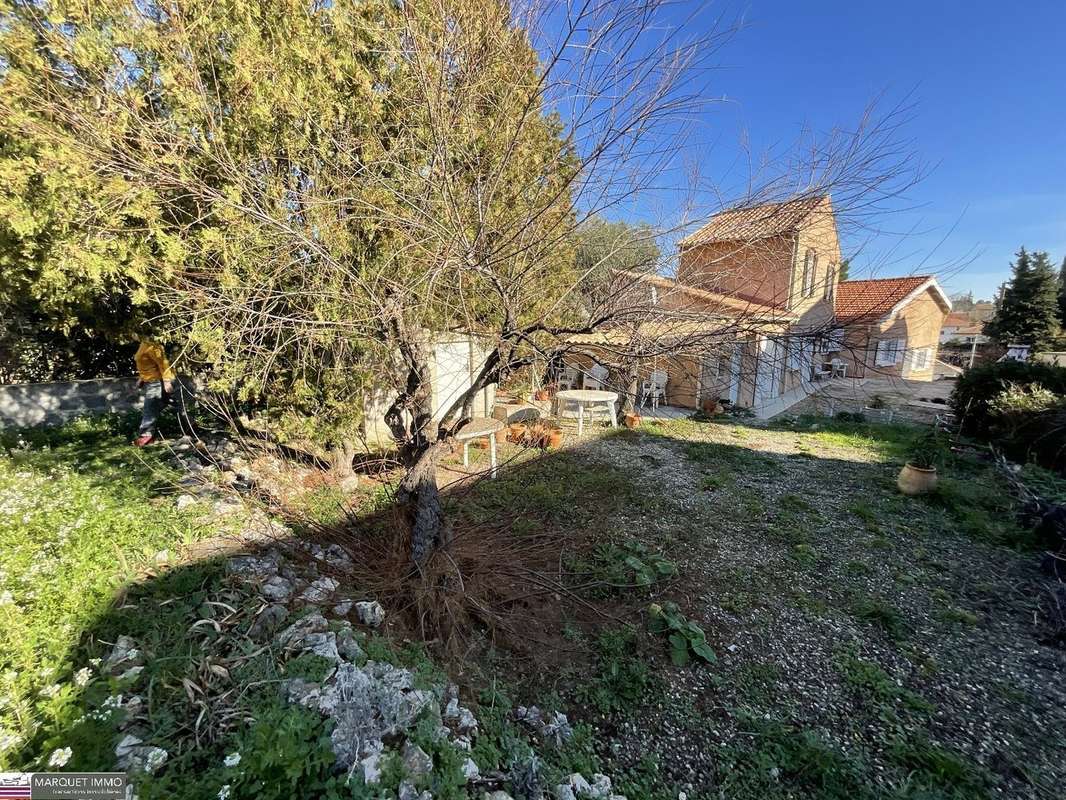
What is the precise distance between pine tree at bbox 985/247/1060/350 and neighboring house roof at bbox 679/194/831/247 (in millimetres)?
27053

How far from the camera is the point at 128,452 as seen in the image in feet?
15.9

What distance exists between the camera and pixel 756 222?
2.61 meters

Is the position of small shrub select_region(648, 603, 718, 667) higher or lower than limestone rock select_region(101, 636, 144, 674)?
lower

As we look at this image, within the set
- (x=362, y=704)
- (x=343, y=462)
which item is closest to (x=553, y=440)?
(x=343, y=462)

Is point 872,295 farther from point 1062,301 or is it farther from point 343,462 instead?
point 1062,301

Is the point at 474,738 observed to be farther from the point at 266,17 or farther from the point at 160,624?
the point at 266,17

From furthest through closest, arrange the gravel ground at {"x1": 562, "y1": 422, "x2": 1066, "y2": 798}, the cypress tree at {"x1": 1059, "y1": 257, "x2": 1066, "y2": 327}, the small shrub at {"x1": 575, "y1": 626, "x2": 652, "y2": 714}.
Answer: the cypress tree at {"x1": 1059, "y1": 257, "x2": 1066, "y2": 327} → the small shrub at {"x1": 575, "y1": 626, "x2": 652, "y2": 714} → the gravel ground at {"x1": 562, "y1": 422, "x2": 1066, "y2": 798}

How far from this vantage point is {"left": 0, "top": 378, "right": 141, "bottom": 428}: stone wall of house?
7273mm

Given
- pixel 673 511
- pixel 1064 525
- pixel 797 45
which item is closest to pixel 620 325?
pixel 797 45

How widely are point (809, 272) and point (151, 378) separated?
7.81m

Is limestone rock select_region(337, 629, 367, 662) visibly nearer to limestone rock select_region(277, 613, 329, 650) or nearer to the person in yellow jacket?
limestone rock select_region(277, 613, 329, 650)

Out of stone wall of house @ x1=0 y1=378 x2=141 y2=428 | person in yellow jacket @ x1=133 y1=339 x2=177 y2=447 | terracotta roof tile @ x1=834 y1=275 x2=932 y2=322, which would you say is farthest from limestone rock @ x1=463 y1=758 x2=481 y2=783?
stone wall of house @ x1=0 y1=378 x2=141 y2=428

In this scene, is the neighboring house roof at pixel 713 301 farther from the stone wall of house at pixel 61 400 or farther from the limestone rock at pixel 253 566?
the stone wall of house at pixel 61 400

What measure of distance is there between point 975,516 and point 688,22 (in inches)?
242
